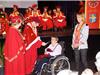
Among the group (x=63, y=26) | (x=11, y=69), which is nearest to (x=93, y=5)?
(x=63, y=26)

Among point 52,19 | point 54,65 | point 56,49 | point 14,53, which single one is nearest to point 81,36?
point 56,49

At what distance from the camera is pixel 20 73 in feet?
26.1

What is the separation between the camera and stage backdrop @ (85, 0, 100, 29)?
1086cm

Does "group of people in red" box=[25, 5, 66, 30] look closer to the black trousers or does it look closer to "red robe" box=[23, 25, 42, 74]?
the black trousers

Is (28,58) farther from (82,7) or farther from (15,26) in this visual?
(82,7)

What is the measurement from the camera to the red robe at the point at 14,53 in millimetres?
7758

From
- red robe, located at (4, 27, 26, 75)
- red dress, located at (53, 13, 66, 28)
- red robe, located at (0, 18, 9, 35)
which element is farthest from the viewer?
red dress, located at (53, 13, 66, 28)

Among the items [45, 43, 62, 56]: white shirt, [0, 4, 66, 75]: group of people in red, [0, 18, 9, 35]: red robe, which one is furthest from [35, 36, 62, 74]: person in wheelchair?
[0, 18, 9, 35]: red robe

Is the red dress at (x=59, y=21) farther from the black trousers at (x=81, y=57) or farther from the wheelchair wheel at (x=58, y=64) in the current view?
the wheelchair wheel at (x=58, y=64)

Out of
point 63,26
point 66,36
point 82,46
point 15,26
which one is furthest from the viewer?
point 63,26

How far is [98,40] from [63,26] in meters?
0.95

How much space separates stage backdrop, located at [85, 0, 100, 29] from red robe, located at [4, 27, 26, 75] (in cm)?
329

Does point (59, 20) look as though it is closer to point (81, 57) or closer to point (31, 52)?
point (81, 57)

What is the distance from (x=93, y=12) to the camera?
10.9 m
